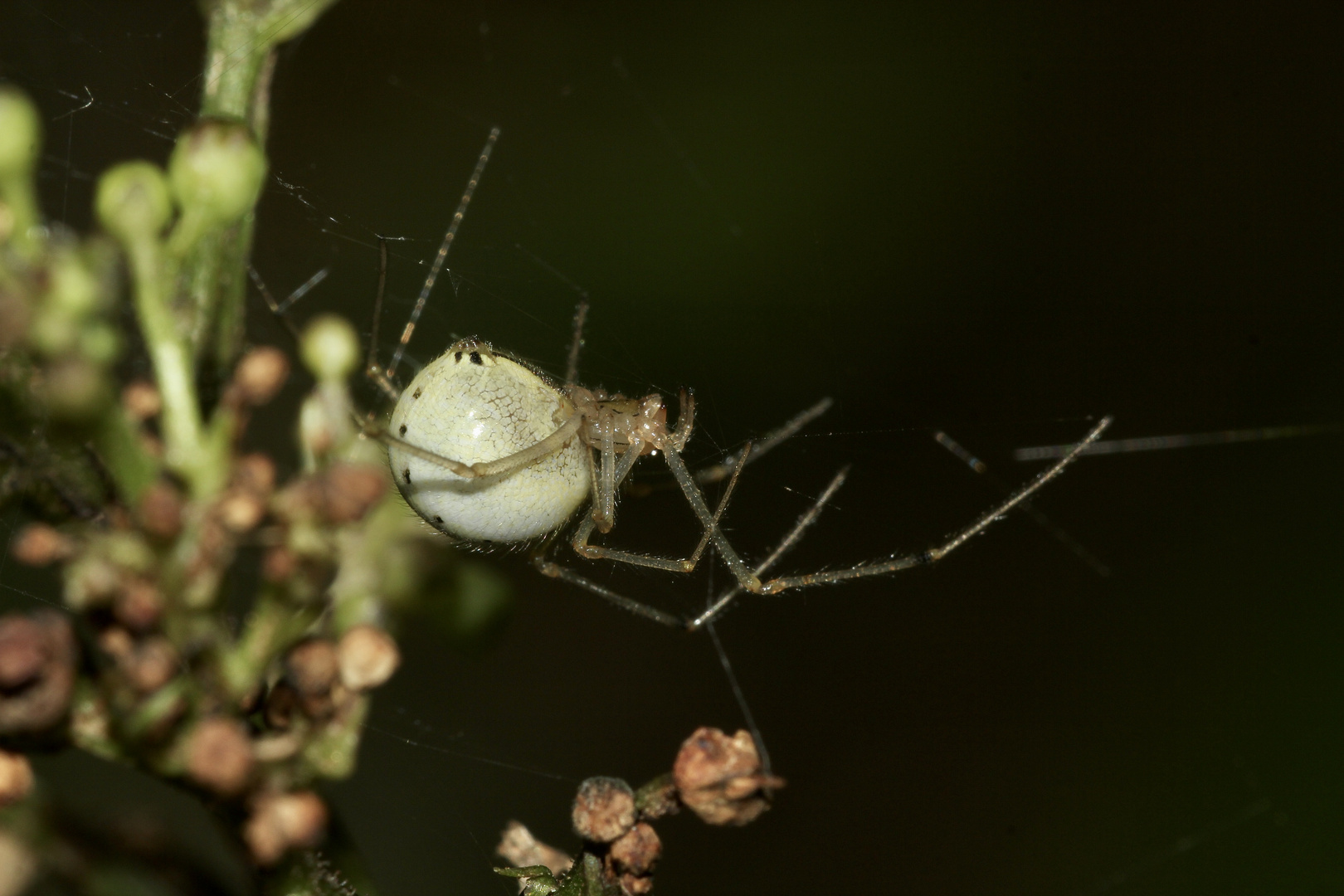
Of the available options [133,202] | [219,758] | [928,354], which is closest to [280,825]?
[219,758]

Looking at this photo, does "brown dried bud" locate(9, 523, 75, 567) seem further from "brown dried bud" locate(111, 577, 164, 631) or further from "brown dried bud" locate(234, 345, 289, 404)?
"brown dried bud" locate(234, 345, 289, 404)

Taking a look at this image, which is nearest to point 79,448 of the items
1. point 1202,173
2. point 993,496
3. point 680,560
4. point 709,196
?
point 680,560

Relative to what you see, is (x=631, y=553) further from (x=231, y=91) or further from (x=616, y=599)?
(x=231, y=91)

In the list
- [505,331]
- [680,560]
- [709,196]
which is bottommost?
[680,560]

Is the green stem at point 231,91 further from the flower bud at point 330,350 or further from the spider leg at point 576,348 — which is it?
the spider leg at point 576,348

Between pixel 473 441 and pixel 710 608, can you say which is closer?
pixel 473 441

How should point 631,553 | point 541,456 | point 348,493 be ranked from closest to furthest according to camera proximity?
point 348,493 → point 541,456 → point 631,553

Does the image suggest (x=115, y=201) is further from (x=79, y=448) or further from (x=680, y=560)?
(x=680, y=560)

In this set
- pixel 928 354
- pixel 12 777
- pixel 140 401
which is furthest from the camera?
pixel 928 354
